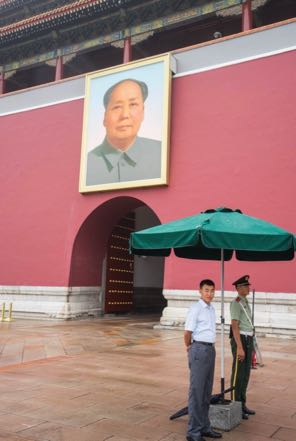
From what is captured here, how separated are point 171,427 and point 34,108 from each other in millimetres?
13105

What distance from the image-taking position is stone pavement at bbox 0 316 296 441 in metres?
4.14

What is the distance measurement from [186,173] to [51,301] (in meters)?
5.52

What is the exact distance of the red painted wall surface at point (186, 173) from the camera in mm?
11242

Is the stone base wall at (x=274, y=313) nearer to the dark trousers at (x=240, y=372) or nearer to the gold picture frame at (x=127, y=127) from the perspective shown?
the gold picture frame at (x=127, y=127)

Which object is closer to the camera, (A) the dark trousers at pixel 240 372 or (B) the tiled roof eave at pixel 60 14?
(A) the dark trousers at pixel 240 372

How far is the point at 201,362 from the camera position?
4.01 meters

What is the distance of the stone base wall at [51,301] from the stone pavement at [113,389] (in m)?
3.66

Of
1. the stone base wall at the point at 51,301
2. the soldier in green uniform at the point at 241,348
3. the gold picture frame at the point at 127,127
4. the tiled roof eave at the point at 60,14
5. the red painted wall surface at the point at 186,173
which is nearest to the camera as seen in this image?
the soldier in green uniform at the point at 241,348

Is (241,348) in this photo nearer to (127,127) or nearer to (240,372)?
(240,372)

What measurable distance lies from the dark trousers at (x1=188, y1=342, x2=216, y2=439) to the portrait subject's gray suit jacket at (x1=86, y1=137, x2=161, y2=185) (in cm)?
889

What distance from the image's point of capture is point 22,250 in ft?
49.1

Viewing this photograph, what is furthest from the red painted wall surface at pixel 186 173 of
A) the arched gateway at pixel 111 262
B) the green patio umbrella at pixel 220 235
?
the green patio umbrella at pixel 220 235

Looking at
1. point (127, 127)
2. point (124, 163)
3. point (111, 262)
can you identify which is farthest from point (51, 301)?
point (127, 127)

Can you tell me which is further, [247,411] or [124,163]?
[124,163]
